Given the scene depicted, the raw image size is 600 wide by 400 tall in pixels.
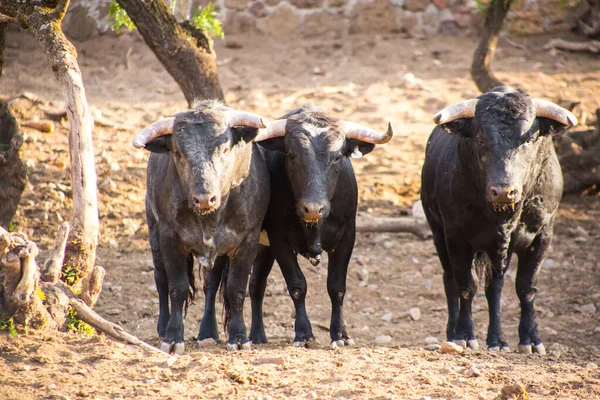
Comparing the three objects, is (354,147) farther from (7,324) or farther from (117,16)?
(117,16)

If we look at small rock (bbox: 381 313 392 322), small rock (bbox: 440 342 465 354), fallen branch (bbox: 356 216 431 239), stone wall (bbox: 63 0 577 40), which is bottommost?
small rock (bbox: 381 313 392 322)

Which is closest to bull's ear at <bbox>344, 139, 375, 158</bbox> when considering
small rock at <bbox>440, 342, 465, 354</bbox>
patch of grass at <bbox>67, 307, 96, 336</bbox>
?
small rock at <bbox>440, 342, 465, 354</bbox>

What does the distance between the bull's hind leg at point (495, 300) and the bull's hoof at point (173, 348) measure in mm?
2755

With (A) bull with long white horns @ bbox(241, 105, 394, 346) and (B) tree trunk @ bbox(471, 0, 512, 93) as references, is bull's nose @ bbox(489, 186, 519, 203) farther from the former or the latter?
(B) tree trunk @ bbox(471, 0, 512, 93)

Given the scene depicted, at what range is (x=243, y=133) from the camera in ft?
22.6

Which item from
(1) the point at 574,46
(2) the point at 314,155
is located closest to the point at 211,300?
(2) the point at 314,155

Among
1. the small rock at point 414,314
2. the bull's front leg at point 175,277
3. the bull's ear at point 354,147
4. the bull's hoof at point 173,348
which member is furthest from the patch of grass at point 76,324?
the small rock at point 414,314

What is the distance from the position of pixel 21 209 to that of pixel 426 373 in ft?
19.8

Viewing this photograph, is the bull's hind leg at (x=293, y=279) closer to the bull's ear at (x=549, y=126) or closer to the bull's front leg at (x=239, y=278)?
the bull's front leg at (x=239, y=278)

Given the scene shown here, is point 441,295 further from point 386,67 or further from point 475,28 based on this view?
point 475,28

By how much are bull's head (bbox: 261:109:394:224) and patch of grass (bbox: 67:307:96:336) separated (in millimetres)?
1891

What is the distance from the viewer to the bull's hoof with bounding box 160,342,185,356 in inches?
262

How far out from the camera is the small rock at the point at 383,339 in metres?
8.38

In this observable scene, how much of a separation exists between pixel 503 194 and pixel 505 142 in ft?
1.52
